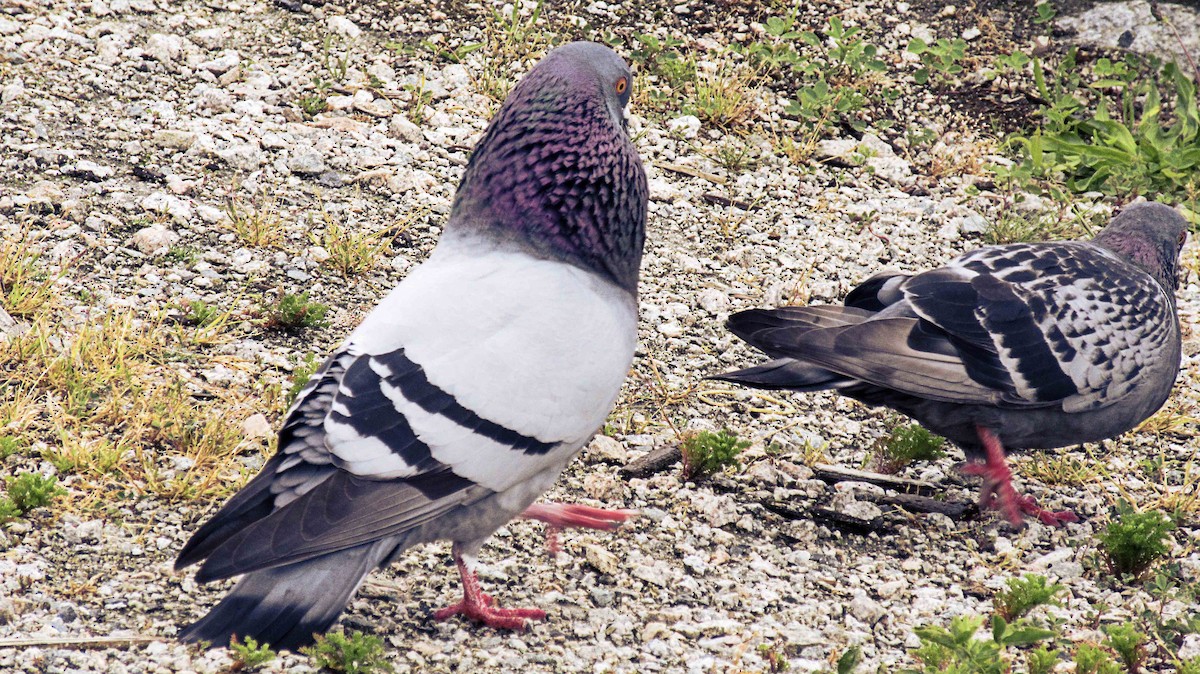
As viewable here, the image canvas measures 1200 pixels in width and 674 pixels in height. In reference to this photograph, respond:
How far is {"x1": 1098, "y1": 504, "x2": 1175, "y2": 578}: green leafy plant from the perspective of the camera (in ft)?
11.7

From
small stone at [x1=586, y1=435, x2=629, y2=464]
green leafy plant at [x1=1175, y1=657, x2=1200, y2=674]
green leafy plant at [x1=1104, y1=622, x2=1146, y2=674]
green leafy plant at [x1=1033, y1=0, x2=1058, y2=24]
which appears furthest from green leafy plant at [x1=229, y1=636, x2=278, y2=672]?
green leafy plant at [x1=1033, y1=0, x2=1058, y2=24]

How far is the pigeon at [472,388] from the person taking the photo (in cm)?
284

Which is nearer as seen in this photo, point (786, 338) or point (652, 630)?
point (652, 630)

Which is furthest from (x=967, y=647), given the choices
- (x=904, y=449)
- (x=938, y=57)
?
(x=938, y=57)

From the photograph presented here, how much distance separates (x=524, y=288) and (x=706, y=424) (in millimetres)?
1465

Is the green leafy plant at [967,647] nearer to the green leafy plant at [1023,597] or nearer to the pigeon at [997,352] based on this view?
the green leafy plant at [1023,597]

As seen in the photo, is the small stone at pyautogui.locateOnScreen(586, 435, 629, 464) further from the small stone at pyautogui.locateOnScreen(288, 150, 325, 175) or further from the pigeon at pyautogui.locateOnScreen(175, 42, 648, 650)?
the small stone at pyautogui.locateOnScreen(288, 150, 325, 175)

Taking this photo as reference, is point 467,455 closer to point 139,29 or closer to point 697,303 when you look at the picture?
point 697,303

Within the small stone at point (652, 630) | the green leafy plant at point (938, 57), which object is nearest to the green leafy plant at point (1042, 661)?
the small stone at point (652, 630)

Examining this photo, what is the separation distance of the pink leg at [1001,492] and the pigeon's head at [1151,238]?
1051mm

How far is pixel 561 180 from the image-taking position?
338 centimetres

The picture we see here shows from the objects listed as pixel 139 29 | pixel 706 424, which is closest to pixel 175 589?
pixel 706 424

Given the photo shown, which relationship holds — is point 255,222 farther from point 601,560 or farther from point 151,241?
point 601,560

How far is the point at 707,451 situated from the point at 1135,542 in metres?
1.34
